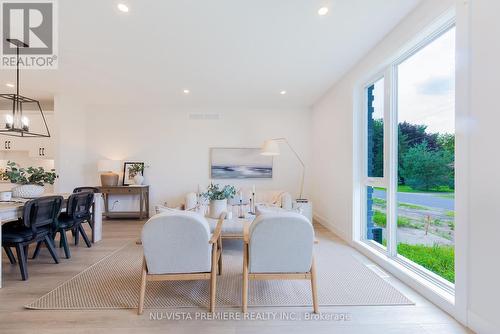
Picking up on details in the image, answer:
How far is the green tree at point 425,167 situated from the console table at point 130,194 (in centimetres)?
508

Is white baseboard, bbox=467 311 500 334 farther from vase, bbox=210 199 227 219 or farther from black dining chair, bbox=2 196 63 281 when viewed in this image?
black dining chair, bbox=2 196 63 281

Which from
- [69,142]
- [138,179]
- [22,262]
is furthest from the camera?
[138,179]

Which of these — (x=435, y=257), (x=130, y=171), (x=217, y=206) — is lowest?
(x=435, y=257)

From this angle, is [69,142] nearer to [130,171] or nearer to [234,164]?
[130,171]

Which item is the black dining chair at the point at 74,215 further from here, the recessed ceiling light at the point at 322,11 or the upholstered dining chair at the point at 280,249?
the recessed ceiling light at the point at 322,11

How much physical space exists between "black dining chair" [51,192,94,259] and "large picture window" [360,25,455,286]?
4245 mm

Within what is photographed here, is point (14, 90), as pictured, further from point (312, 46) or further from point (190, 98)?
point (312, 46)

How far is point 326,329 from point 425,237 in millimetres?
1574

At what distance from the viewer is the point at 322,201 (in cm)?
509

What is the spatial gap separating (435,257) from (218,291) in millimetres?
2239

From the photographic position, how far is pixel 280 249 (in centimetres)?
188

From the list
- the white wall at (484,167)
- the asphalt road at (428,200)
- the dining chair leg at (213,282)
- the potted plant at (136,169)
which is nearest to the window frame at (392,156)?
the asphalt road at (428,200)

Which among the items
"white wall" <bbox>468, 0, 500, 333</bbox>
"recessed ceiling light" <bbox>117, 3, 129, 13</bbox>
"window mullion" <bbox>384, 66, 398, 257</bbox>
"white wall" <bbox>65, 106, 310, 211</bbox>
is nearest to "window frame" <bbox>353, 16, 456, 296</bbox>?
"window mullion" <bbox>384, 66, 398, 257</bbox>

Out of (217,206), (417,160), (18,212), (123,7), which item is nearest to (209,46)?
(123,7)
